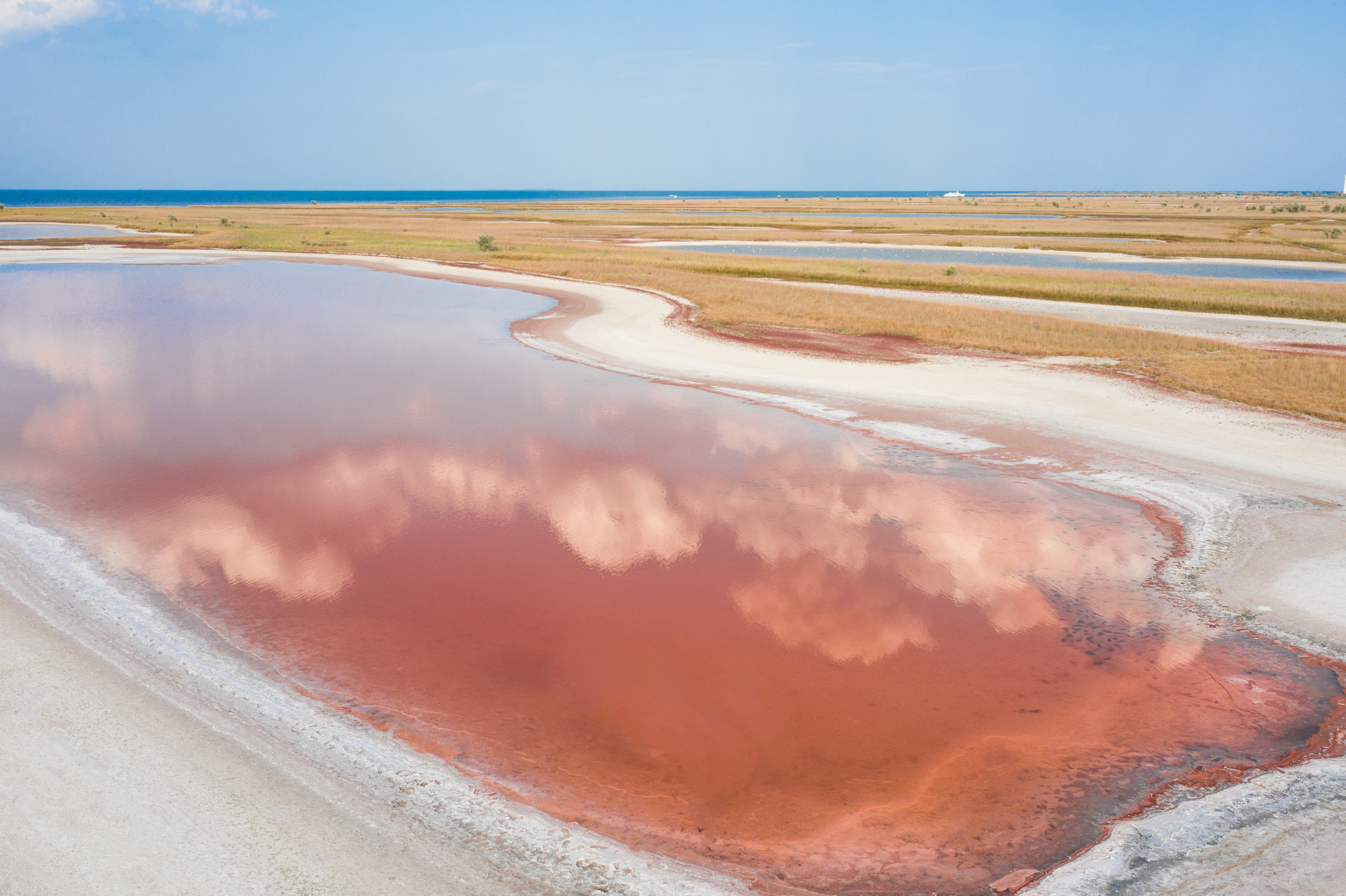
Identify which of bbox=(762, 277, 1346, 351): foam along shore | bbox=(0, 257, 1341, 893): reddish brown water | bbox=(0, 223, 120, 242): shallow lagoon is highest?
bbox=(0, 223, 120, 242): shallow lagoon

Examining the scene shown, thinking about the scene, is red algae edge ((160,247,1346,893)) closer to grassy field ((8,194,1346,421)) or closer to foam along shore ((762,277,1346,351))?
grassy field ((8,194,1346,421))

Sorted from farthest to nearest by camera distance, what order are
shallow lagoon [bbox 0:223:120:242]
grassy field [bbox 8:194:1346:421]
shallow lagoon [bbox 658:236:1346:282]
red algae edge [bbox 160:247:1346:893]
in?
shallow lagoon [bbox 0:223:120:242], shallow lagoon [bbox 658:236:1346:282], grassy field [bbox 8:194:1346:421], red algae edge [bbox 160:247:1346:893]

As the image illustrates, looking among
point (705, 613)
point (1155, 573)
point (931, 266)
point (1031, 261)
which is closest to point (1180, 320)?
point (931, 266)

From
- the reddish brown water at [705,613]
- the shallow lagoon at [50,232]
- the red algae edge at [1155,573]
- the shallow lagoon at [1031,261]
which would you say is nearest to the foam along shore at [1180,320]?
the red algae edge at [1155,573]

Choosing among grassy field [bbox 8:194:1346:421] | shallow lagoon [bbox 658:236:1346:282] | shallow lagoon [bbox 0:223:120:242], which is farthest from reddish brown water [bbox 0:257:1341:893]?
shallow lagoon [bbox 0:223:120:242]

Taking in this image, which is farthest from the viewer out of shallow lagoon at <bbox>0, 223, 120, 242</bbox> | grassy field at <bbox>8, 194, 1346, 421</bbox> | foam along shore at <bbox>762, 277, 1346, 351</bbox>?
shallow lagoon at <bbox>0, 223, 120, 242</bbox>

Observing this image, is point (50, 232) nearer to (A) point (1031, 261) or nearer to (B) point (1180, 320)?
(A) point (1031, 261)

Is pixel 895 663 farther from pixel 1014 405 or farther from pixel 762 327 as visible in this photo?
pixel 762 327
